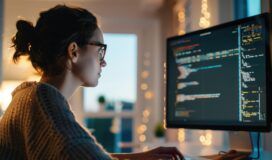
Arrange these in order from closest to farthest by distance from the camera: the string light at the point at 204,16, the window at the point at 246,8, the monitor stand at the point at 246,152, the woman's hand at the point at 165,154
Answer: the woman's hand at the point at 165,154 < the monitor stand at the point at 246,152 < the window at the point at 246,8 < the string light at the point at 204,16

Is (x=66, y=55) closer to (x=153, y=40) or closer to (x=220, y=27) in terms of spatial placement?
(x=220, y=27)

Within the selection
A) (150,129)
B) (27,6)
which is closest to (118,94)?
(150,129)

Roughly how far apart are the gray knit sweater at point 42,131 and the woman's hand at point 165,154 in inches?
16.6

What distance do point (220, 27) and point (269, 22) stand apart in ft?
0.74

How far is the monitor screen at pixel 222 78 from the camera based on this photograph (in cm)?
133

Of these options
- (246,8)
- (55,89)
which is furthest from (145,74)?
(55,89)

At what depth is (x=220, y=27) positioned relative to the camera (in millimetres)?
1517

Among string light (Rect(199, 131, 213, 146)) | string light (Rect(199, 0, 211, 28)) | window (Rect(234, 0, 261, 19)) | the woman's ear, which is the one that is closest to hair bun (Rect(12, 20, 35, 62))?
the woman's ear

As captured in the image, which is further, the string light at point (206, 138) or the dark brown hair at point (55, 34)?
the string light at point (206, 138)

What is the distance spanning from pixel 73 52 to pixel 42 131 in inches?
11.2

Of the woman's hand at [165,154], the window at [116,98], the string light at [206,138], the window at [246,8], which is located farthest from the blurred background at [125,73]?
the woman's hand at [165,154]

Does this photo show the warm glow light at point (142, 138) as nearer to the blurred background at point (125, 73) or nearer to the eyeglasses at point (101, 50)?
the blurred background at point (125, 73)

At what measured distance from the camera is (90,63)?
120 centimetres

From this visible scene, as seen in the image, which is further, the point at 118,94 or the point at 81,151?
the point at 118,94
